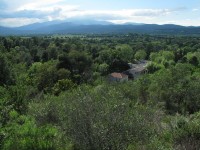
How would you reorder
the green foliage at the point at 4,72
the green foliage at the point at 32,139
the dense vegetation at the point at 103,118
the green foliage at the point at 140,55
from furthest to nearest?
the green foliage at the point at 140,55
the green foliage at the point at 4,72
the dense vegetation at the point at 103,118
the green foliage at the point at 32,139

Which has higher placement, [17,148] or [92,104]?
[92,104]

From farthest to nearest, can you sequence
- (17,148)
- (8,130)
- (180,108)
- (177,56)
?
1. (177,56)
2. (180,108)
3. (8,130)
4. (17,148)

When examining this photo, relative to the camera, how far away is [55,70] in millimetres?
49188

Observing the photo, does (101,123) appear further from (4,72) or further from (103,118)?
(4,72)

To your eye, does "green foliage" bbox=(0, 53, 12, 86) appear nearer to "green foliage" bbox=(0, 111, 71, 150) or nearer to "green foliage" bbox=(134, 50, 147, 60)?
"green foliage" bbox=(0, 111, 71, 150)

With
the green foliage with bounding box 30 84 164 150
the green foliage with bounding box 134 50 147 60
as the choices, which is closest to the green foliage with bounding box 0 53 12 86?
the green foliage with bounding box 30 84 164 150

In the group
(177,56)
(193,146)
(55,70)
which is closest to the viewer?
(193,146)

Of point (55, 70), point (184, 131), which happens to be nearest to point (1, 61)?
point (55, 70)

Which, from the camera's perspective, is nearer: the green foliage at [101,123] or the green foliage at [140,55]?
the green foliage at [101,123]

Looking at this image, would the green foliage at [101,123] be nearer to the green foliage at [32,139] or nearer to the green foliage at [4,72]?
the green foliage at [32,139]

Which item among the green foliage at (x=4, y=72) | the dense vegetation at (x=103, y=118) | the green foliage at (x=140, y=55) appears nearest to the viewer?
the dense vegetation at (x=103, y=118)

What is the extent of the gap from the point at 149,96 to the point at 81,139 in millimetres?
20630

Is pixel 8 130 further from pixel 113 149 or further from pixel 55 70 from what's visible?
pixel 55 70

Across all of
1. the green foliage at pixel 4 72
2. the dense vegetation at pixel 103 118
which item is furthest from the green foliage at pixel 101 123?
the green foliage at pixel 4 72
